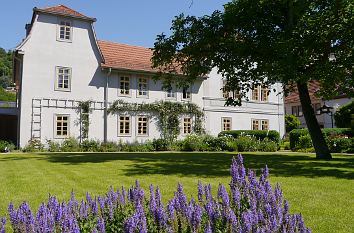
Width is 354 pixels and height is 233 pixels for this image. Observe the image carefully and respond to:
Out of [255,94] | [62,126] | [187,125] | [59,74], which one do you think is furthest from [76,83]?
[255,94]

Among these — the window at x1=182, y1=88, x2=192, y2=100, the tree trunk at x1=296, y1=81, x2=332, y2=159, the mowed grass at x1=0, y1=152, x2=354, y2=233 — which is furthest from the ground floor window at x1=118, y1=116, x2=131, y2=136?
the mowed grass at x1=0, y1=152, x2=354, y2=233

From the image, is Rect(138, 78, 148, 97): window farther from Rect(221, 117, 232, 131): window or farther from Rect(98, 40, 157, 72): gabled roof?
Rect(221, 117, 232, 131): window

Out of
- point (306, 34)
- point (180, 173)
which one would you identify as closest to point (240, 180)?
point (180, 173)

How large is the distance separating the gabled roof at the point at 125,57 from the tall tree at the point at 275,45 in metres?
10.5

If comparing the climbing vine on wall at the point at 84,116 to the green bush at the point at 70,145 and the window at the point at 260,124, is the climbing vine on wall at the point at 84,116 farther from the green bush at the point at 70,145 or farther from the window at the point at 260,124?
the window at the point at 260,124

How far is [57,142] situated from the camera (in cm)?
2636

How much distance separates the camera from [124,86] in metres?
29.8

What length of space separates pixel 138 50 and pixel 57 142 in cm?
1058

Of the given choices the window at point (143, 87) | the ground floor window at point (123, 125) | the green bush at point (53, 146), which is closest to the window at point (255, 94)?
the window at point (143, 87)

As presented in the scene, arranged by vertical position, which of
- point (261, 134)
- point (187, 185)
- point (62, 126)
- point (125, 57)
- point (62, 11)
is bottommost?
point (187, 185)

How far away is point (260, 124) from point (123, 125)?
1331cm

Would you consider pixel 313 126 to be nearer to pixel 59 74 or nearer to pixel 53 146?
pixel 53 146

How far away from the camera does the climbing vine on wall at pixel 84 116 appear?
2741 centimetres

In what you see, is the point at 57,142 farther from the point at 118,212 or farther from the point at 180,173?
the point at 118,212
